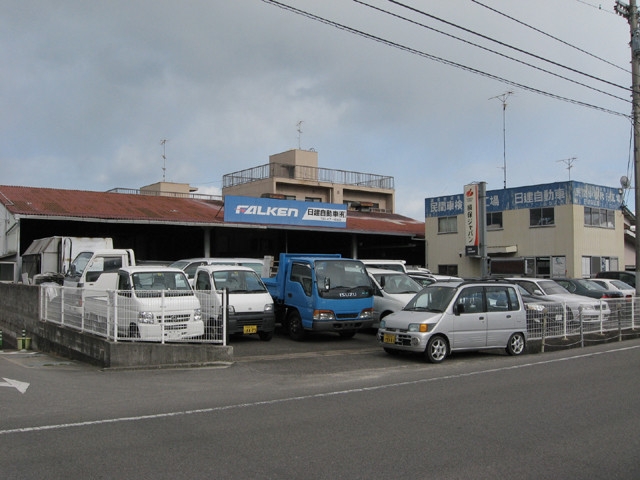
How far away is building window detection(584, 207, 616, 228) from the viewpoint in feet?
105

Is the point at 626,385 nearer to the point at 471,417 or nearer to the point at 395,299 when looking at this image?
the point at 471,417

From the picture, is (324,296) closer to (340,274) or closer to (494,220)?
(340,274)

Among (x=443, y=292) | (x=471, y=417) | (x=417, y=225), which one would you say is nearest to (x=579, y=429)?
(x=471, y=417)

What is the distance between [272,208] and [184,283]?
17.8 m

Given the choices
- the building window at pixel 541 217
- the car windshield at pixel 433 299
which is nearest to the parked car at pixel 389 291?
the car windshield at pixel 433 299

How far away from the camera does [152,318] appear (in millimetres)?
12297

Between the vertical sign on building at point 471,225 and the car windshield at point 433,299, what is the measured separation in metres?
18.2

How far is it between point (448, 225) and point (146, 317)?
1092 inches

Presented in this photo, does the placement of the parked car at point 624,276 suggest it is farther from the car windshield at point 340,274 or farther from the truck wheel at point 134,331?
the truck wheel at point 134,331

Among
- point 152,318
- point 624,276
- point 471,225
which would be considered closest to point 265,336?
point 152,318

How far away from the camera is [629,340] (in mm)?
17453

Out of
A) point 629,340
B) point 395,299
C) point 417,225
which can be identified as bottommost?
point 629,340

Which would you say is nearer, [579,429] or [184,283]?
[579,429]

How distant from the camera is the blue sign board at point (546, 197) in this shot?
31.5 metres
